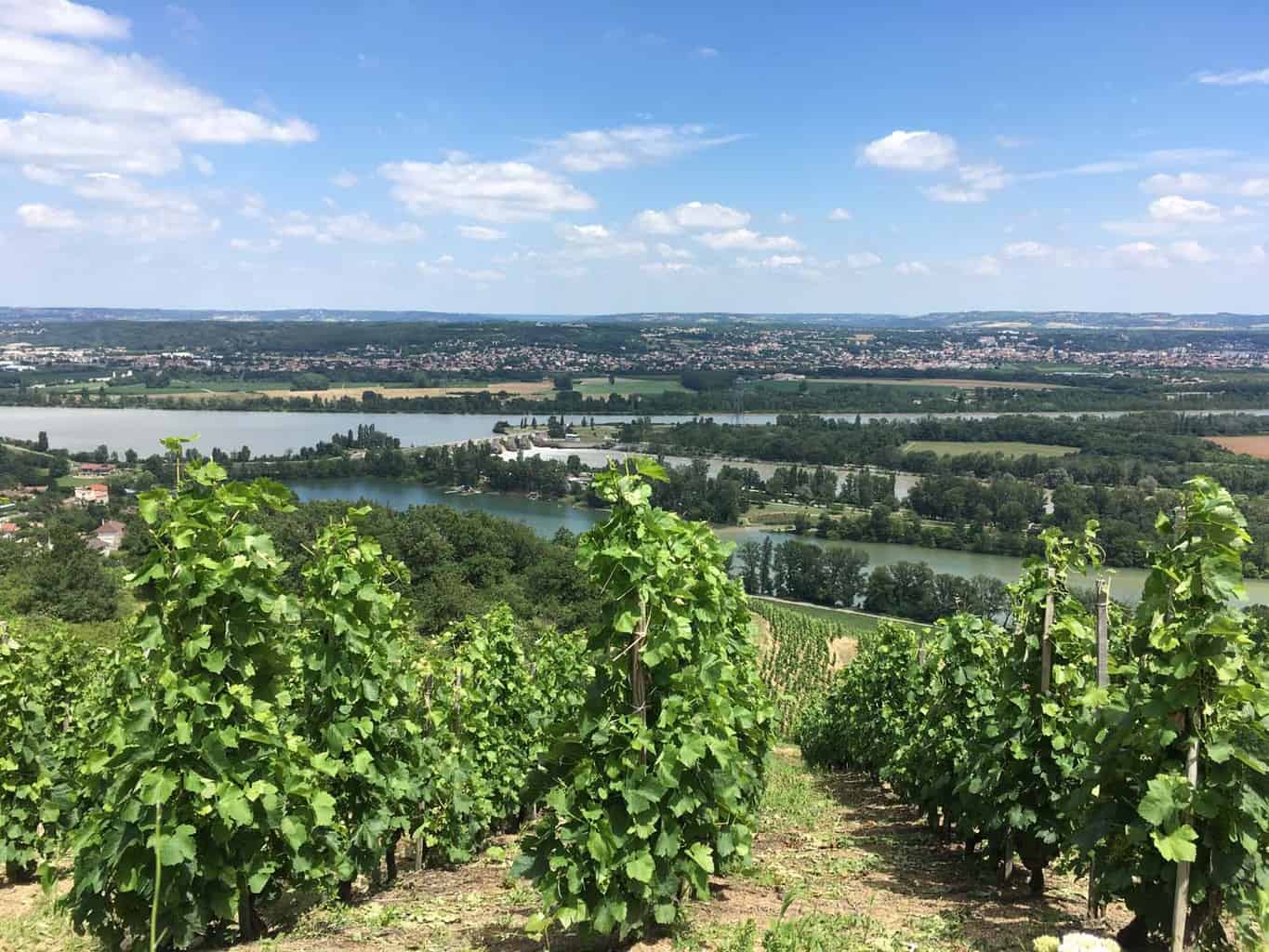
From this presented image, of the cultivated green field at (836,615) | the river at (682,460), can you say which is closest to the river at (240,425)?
the river at (682,460)

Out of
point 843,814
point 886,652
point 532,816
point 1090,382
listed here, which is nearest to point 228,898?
point 532,816

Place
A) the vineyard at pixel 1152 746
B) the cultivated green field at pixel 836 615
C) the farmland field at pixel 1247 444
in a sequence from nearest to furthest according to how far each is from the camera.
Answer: the vineyard at pixel 1152 746 < the cultivated green field at pixel 836 615 < the farmland field at pixel 1247 444

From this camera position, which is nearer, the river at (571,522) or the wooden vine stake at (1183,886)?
the wooden vine stake at (1183,886)

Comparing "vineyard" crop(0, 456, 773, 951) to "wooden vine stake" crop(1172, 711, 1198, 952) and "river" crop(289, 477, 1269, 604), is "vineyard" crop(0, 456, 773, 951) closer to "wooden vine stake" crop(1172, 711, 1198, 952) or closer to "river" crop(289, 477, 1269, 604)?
"wooden vine stake" crop(1172, 711, 1198, 952)

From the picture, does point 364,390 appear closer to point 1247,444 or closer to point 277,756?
point 1247,444

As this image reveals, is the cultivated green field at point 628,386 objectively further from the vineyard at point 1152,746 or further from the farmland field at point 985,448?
the vineyard at point 1152,746

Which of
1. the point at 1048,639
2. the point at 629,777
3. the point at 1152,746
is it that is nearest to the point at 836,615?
the point at 1048,639
